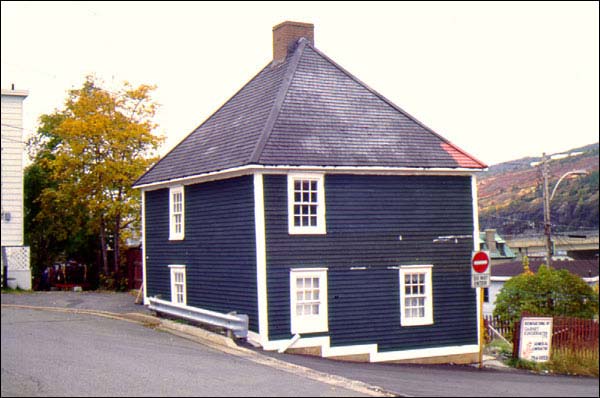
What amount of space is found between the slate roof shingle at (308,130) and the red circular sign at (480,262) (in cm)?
505

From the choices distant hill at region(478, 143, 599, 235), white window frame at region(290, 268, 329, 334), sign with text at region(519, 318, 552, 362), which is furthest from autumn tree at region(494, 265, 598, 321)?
white window frame at region(290, 268, 329, 334)

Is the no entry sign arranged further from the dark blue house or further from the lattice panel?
the lattice panel

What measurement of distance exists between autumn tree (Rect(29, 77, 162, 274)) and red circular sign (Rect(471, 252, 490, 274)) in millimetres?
21861

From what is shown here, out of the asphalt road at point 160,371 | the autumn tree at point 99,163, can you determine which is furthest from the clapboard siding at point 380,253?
the autumn tree at point 99,163

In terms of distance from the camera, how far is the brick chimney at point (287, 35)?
1037 inches

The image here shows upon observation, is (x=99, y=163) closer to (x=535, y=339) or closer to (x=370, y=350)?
(x=370, y=350)

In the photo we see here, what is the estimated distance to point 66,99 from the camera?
38.5 metres

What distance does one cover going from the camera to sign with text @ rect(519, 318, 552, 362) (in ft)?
64.0

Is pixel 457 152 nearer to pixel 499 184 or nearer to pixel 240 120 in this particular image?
pixel 240 120

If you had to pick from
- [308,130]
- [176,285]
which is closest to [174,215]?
[176,285]

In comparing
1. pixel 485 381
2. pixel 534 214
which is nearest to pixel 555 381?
pixel 485 381

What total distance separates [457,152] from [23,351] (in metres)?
15.8

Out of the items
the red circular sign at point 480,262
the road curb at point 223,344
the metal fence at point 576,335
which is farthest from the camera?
the red circular sign at point 480,262

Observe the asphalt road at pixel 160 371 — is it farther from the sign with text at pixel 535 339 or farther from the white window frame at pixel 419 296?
the white window frame at pixel 419 296
